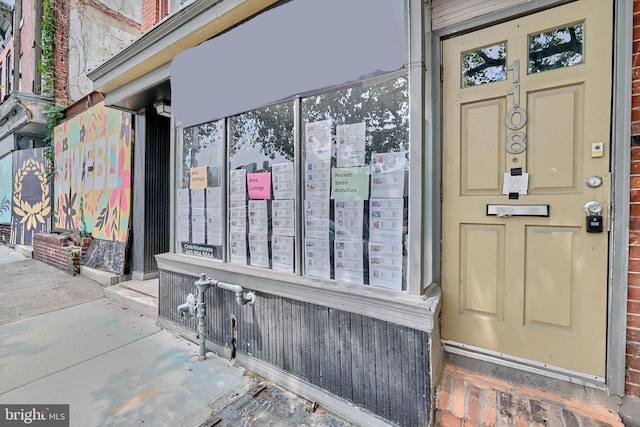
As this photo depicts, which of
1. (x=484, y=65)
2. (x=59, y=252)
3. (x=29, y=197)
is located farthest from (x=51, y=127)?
(x=484, y=65)

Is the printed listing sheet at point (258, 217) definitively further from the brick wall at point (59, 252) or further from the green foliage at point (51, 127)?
the green foliage at point (51, 127)

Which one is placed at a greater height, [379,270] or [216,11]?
[216,11]

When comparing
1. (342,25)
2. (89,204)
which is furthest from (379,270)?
(89,204)

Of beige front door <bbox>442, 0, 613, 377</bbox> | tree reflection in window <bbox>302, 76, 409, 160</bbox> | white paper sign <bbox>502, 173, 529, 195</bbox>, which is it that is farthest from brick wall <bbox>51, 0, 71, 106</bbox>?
white paper sign <bbox>502, 173, 529, 195</bbox>

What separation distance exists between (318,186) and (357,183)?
1.06 ft

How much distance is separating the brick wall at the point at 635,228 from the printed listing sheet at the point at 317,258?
167 cm

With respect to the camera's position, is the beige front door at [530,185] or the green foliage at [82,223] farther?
the green foliage at [82,223]

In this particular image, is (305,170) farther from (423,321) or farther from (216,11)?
(216,11)

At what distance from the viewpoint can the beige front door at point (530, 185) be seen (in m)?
1.59

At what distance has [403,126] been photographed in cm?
181

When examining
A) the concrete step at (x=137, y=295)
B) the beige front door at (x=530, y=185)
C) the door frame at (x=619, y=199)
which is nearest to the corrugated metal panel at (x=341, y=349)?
the beige front door at (x=530, y=185)

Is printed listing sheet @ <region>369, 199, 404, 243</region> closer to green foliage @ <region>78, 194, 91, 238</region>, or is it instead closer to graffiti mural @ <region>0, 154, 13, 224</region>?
green foliage @ <region>78, 194, 91, 238</region>

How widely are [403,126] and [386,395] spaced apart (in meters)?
1.66

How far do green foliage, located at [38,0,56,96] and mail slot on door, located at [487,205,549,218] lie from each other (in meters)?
10.6
